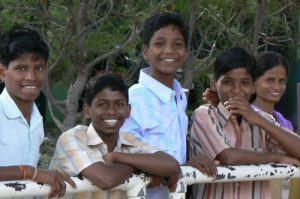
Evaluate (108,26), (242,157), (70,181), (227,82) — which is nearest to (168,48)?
(227,82)

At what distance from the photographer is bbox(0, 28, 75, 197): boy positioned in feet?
10.5

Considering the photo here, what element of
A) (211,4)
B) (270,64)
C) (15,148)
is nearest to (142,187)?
(15,148)

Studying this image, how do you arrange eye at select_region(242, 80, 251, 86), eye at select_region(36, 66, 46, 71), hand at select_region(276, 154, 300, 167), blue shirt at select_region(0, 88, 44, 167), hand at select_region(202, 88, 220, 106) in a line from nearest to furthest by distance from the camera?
blue shirt at select_region(0, 88, 44, 167), eye at select_region(36, 66, 46, 71), hand at select_region(276, 154, 300, 167), eye at select_region(242, 80, 251, 86), hand at select_region(202, 88, 220, 106)

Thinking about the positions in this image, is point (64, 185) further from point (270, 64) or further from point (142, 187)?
point (270, 64)

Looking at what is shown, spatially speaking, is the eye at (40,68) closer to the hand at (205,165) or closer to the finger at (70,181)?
the finger at (70,181)

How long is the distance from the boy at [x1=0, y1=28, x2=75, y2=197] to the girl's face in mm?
1428

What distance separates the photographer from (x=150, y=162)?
10.3 ft

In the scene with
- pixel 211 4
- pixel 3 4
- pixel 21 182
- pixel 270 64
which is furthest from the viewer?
pixel 211 4

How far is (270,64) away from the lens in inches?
168

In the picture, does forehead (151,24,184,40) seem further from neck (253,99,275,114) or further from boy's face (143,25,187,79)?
neck (253,99,275,114)

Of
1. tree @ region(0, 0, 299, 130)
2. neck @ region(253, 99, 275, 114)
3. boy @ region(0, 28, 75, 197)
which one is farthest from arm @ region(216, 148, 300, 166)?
tree @ region(0, 0, 299, 130)

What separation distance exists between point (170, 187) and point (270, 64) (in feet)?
4.34

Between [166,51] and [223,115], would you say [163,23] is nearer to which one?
[166,51]

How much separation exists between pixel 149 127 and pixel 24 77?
622mm
